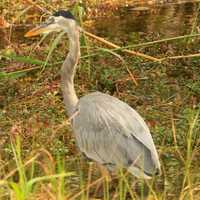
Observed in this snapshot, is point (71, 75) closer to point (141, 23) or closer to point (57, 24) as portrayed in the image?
point (57, 24)

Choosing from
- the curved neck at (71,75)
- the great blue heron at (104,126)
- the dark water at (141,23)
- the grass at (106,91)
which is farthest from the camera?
the dark water at (141,23)

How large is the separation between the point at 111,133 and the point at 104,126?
0.34 feet

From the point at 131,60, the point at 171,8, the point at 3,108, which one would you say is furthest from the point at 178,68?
the point at 171,8

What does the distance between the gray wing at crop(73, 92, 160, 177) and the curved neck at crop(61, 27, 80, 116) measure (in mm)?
178

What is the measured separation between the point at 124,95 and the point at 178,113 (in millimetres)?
719

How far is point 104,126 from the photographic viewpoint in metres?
5.21

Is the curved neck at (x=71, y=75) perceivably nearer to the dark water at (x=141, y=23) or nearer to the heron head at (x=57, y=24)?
the heron head at (x=57, y=24)

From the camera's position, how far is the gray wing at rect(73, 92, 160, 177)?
487cm

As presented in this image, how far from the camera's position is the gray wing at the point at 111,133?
4.87 meters

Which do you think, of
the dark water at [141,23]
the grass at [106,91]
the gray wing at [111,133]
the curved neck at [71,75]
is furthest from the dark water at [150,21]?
the gray wing at [111,133]

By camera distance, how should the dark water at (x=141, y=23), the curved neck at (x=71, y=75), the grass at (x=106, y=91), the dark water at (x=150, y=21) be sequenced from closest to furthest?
1. the grass at (x=106, y=91)
2. the curved neck at (x=71, y=75)
3. the dark water at (x=141, y=23)
4. the dark water at (x=150, y=21)

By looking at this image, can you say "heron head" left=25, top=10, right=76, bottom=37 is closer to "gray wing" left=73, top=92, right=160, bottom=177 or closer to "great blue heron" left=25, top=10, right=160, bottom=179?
"great blue heron" left=25, top=10, right=160, bottom=179

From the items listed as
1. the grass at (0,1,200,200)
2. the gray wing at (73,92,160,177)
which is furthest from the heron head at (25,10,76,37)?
the gray wing at (73,92,160,177)

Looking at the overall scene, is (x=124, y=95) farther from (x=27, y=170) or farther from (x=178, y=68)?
(x=27, y=170)
